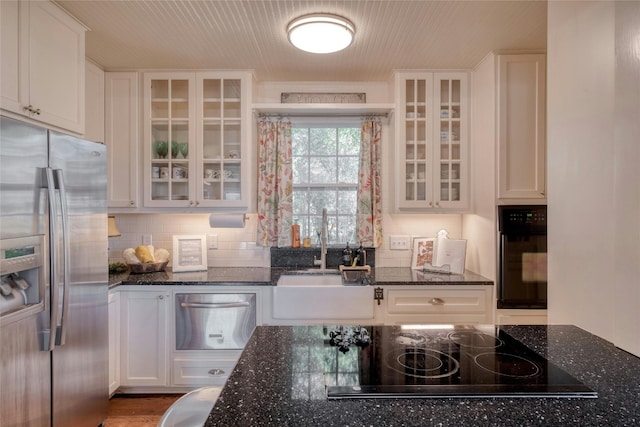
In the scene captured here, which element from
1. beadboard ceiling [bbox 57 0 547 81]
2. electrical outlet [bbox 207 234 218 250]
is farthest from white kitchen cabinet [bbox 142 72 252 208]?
electrical outlet [bbox 207 234 218 250]

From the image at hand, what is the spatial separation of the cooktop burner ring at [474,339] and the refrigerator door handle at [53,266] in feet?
5.55

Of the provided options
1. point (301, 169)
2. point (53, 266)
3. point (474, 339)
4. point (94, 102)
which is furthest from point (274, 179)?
point (474, 339)

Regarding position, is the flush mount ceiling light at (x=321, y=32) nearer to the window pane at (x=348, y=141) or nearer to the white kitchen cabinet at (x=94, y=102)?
the window pane at (x=348, y=141)

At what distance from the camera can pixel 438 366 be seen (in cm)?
104

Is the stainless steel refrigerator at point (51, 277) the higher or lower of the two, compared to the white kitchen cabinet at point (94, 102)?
lower

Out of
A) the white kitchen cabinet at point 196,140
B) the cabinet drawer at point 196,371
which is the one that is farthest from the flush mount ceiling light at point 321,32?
the cabinet drawer at point 196,371

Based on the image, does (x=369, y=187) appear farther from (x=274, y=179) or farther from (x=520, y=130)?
(x=520, y=130)

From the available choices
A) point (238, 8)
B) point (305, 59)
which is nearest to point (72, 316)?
point (238, 8)

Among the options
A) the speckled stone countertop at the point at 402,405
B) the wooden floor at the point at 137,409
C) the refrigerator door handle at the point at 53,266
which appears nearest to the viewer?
the speckled stone countertop at the point at 402,405

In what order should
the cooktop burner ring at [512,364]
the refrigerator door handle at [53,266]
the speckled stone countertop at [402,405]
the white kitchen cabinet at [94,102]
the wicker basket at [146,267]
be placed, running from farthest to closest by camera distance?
the wicker basket at [146,267], the white kitchen cabinet at [94,102], the refrigerator door handle at [53,266], the cooktop burner ring at [512,364], the speckled stone countertop at [402,405]

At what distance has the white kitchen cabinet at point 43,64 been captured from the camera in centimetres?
161

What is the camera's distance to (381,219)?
3000 millimetres

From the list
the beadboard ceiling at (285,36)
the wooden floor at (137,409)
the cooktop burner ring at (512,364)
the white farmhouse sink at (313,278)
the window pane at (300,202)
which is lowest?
the wooden floor at (137,409)

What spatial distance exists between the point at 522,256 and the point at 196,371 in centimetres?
240
